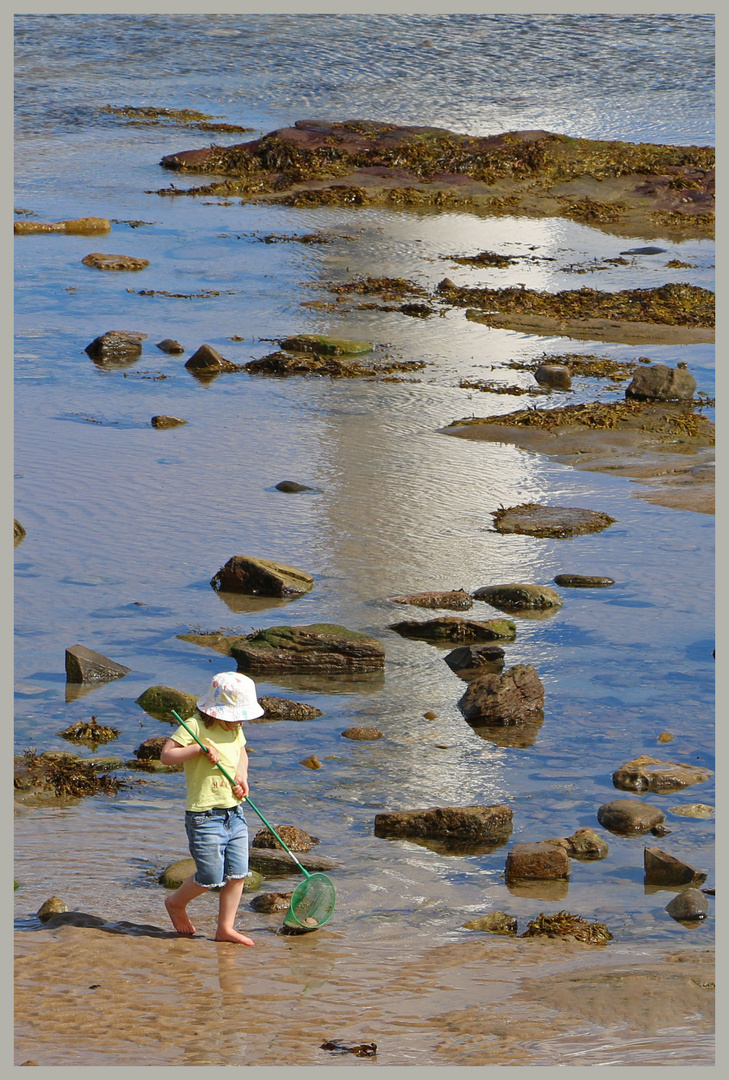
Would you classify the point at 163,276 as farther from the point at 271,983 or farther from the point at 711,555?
the point at 271,983

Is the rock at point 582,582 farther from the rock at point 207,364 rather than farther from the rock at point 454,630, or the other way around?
the rock at point 207,364

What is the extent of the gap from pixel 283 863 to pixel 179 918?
0.87m

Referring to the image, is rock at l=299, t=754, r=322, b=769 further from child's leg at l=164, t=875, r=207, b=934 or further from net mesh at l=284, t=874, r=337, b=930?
child's leg at l=164, t=875, r=207, b=934

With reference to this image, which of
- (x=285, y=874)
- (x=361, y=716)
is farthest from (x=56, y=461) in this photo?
(x=285, y=874)

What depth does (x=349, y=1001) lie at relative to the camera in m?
5.10

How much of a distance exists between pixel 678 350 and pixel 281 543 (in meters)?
8.47

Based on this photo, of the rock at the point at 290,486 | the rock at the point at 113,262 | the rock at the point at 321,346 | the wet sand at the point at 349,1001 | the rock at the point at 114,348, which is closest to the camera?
the wet sand at the point at 349,1001

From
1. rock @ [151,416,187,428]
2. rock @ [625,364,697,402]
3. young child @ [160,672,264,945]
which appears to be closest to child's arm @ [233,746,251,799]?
young child @ [160,672,264,945]

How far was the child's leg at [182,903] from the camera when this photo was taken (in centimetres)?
581

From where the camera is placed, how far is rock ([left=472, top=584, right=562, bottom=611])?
33.1ft

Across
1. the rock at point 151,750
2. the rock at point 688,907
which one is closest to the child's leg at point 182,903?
the rock at point 151,750

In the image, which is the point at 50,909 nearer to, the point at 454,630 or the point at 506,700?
the point at 506,700

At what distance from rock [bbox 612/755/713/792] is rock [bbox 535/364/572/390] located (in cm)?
866

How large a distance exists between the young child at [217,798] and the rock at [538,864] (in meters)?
1.43
